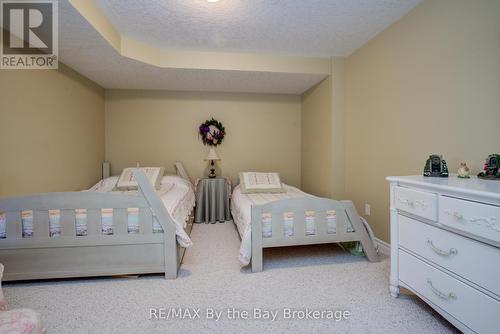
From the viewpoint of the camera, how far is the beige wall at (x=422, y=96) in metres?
1.49

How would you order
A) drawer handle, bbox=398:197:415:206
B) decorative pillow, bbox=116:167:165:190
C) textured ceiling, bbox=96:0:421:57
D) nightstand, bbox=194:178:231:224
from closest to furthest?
drawer handle, bbox=398:197:415:206
textured ceiling, bbox=96:0:421:57
decorative pillow, bbox=116:167:165:190
nightstand, bbox=194:178:231:224

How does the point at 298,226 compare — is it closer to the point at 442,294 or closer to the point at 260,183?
the point at 442,294

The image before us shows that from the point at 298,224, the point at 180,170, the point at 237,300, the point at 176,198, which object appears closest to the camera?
the point at 237,300

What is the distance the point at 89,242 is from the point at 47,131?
1.35 meters

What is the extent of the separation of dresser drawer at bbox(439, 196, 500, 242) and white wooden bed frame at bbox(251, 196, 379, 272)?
2.97 feet

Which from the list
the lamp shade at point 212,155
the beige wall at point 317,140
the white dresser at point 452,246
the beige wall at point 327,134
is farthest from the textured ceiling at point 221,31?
the white dresser at point 452,246

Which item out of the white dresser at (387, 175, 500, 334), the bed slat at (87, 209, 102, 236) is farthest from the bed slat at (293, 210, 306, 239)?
the bed slat at (87, 209, 102, 236)

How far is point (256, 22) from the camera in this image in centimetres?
214

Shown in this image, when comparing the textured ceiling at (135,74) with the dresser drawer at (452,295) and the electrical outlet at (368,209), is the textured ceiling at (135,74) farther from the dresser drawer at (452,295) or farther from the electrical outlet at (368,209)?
the dresser drawer at (452,295)

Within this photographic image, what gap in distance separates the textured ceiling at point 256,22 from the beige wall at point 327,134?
42 centimetres

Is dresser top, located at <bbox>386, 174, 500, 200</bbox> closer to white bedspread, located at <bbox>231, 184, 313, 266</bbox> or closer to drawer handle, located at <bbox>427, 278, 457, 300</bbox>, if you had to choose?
drawer handle, located at <bbox>427, 278, 457, 300</bbox>


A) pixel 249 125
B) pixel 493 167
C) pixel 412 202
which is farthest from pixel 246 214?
pixel 249 125

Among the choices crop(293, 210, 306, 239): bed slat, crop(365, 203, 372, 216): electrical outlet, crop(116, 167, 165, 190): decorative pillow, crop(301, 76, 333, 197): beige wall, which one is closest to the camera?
crop(293, 210, 306, 239): bed slat

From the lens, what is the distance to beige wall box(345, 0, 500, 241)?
1.49m
